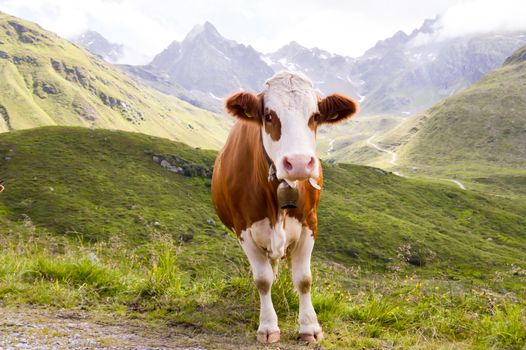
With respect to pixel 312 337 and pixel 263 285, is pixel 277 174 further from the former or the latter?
pixel 312 337

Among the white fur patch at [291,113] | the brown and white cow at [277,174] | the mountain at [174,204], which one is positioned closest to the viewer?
the white fur patch at [291,113]

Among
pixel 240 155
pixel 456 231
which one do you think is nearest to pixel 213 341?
pixel 240 155

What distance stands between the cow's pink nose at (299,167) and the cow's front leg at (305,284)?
1.87m

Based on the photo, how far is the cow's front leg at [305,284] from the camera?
605cm

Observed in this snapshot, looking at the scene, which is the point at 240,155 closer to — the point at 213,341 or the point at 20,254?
the point at 213,341

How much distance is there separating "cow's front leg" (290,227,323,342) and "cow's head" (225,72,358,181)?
5.65 ft

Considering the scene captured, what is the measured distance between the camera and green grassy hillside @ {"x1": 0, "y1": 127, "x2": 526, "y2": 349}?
269 inches

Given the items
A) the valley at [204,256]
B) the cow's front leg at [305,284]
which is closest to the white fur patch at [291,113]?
the valley at [204,256]

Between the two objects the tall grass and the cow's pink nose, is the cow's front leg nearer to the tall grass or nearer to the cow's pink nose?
the tall grass

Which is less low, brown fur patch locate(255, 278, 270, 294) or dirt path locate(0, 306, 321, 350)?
brown fur patch locate(255, 278, 270, 294)

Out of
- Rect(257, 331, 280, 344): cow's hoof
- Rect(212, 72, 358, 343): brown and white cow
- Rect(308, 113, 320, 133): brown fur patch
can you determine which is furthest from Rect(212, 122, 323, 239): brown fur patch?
Rect(257, 331, 280, 344): cow's hoof

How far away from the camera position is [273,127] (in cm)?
544

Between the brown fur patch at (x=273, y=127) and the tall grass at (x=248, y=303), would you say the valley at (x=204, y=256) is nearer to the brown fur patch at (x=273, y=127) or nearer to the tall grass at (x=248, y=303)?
the tall grass at (x=248, y=303)

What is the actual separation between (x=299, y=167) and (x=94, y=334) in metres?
3.56
